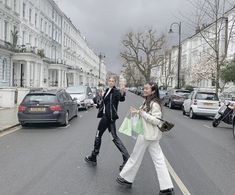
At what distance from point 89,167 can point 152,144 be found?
2.04m

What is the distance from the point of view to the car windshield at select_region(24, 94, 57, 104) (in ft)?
43.5

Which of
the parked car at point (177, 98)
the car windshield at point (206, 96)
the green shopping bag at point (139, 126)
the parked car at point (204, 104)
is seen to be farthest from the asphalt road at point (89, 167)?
the parked car at point (177, 98)

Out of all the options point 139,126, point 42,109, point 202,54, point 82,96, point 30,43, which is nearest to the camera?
point 139,126

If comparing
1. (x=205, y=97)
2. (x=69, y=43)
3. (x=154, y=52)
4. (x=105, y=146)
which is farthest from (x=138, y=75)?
(x=105, y=146)

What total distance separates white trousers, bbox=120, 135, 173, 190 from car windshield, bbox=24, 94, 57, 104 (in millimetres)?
8279

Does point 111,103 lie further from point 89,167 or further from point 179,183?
point 179,183

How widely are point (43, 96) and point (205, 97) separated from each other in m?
9.80

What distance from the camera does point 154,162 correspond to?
5.40 metres

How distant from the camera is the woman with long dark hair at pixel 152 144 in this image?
524 cm

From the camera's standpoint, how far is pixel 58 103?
13.5 m

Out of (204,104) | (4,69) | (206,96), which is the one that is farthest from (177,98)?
(4,69)

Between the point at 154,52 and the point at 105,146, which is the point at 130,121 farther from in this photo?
the point at 154,52

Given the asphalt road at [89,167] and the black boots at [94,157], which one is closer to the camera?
the asphalt road at [89,167]

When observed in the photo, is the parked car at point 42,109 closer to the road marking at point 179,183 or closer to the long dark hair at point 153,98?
the road marking at point 179,183
